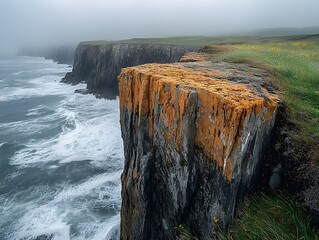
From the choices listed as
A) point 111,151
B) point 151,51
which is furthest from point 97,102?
point 111,151

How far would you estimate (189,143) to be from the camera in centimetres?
862

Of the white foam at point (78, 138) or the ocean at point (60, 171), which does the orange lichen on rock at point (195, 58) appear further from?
the white foam at point (78, 138)

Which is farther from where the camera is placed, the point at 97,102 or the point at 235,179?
the point at 97,102

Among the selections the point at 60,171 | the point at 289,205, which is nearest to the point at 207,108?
the point at 289,205

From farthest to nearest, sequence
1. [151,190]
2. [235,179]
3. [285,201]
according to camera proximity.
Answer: [151,190] < [235,179] < [285,201]

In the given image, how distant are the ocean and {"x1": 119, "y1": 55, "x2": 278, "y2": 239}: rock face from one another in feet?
23.3

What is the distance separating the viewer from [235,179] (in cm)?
721

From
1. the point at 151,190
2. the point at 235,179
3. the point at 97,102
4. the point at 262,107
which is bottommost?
the point at 97,102

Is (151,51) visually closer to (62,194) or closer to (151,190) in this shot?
(62,194)

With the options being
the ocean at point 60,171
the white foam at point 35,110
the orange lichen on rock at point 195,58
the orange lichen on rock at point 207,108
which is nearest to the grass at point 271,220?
the orange lichen on rock at point 207,108

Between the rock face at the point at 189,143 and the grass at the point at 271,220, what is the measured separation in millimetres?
505

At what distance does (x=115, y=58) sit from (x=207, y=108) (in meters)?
50.6

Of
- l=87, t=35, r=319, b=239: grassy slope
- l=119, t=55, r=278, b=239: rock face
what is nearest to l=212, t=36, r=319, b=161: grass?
l=87, t=35, r=319, b=239: grassy slope

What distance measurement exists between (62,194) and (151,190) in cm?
1304
